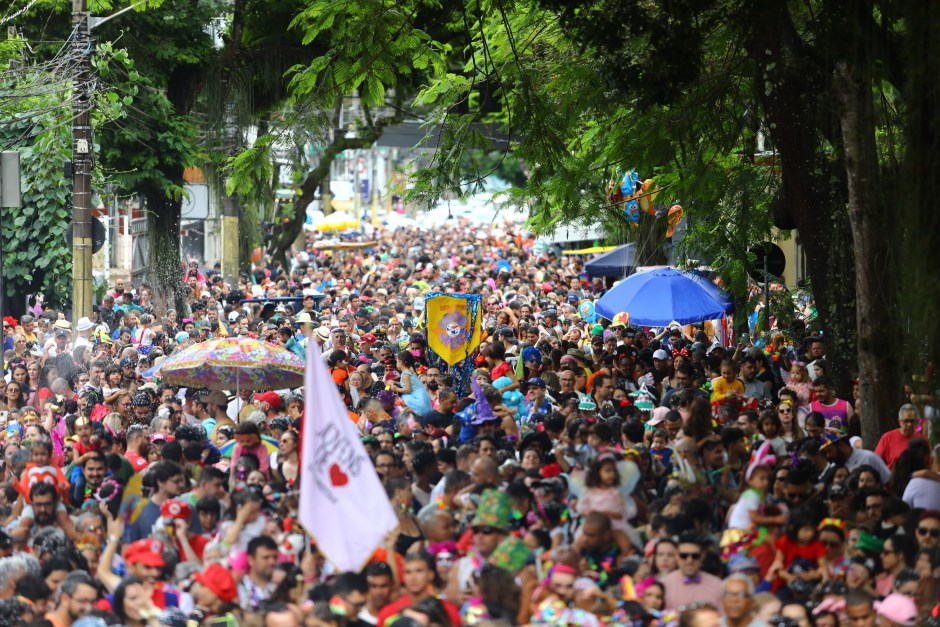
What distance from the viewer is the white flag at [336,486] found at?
8.45 meters

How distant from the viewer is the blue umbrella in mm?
19562

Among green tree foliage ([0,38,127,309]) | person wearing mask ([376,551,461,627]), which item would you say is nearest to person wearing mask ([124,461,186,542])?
person wearing mask ([376,551,461,627])

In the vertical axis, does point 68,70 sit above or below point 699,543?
above

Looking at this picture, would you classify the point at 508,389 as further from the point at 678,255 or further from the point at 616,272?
the point at 616,272

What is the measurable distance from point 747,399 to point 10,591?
26.5ft

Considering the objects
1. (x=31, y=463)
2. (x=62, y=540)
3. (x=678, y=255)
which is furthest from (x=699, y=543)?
(x=678, y=255)

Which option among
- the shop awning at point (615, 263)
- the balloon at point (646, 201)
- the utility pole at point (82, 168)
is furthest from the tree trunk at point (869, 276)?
the shop awning at point (615, 263)

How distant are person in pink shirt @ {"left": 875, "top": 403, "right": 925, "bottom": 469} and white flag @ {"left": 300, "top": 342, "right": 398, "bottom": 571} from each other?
Result: 4.94m

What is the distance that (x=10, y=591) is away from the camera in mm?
8664

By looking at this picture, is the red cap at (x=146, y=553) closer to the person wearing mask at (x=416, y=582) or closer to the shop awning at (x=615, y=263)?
the person wearing mask at (x=416, y=582)

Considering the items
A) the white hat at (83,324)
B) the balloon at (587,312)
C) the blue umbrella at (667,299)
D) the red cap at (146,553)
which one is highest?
the blue umbrella at (667,299)

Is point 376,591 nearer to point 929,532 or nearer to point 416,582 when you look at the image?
point 416,582

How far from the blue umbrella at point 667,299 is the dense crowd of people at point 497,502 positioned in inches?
96.1

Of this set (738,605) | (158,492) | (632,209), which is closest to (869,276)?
(738,605)
